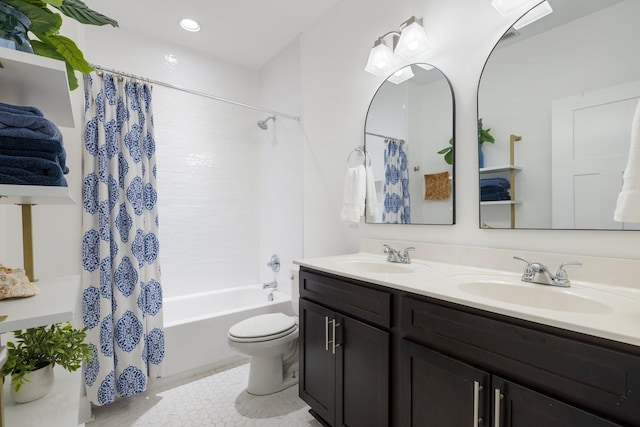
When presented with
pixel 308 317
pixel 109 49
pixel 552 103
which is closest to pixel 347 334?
pixel 308 317

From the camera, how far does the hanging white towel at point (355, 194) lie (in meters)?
1.94

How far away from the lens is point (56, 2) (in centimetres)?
57

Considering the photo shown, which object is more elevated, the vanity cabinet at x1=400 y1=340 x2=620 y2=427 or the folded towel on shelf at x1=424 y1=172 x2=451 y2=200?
the folded towel on shelf at x1=424 y1=172 x2=451 y2=200

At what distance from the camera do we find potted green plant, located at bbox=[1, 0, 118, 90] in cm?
59

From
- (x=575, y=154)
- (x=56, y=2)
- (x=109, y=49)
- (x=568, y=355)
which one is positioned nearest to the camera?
(x=56, y=2)

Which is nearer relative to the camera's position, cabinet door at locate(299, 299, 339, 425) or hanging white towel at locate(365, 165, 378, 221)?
cabinet door at locate(299, 299, 339, 425)

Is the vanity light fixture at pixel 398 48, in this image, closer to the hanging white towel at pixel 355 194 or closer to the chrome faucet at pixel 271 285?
the hanging white towel at pixel 355 194

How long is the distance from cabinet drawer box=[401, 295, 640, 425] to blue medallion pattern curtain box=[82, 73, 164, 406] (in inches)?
69.8

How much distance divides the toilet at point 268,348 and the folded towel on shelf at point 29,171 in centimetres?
149

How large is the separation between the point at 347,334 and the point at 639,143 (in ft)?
3.99

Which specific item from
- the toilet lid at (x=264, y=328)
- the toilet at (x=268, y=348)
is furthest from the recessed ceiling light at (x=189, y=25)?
the toilet lid at (x=264, y=328)

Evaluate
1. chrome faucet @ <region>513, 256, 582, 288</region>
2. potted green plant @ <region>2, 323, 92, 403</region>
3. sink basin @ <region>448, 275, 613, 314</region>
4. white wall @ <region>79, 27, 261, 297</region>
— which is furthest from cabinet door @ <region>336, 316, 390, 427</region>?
white wall @ <region>79, 27, 261, 297</region>

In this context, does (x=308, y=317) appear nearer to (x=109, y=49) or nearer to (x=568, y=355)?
(x=568, y=355)

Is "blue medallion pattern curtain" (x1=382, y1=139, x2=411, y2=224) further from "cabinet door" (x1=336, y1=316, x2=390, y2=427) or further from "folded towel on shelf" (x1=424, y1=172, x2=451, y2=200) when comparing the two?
"cabinet door" (x1=336, y1=316, x2=390, y2=427)
